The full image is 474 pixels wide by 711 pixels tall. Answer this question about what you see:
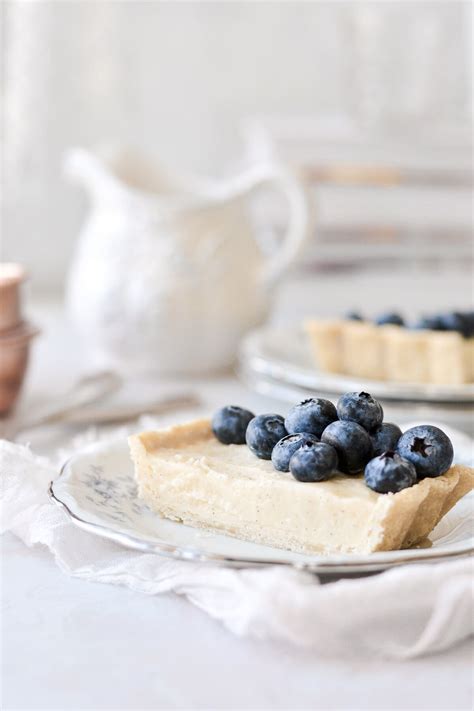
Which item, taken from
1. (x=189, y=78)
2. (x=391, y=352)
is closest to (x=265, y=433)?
(x=391, y=352)

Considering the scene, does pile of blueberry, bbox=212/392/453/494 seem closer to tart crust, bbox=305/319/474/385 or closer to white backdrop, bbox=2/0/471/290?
tart crust, bbox=305/319/474/385

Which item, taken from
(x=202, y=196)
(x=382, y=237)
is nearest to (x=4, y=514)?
(x=202, y=196)

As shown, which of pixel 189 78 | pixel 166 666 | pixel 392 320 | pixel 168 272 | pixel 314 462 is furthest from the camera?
pixel 189 78

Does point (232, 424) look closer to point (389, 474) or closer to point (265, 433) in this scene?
point (265, 433)

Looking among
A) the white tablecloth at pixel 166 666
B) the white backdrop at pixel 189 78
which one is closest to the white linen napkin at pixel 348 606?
the white tablecloth at pixel 166 666

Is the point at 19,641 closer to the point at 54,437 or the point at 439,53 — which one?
the point at 54,437

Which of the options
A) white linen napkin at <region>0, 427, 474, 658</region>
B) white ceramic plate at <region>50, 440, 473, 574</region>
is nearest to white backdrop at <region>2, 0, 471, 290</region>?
white ceramic plate at <region>50, 440, 473, 574</region>

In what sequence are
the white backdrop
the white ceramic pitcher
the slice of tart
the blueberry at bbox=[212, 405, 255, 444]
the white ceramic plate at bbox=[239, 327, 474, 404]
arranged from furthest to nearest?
the white backdrop < the white ceramic pitcher < the white ceramic plate at bbox=[239, 327, 474, 404] < the blueberry at bbox=[212, 405, 255, 444] < the slice of tart
